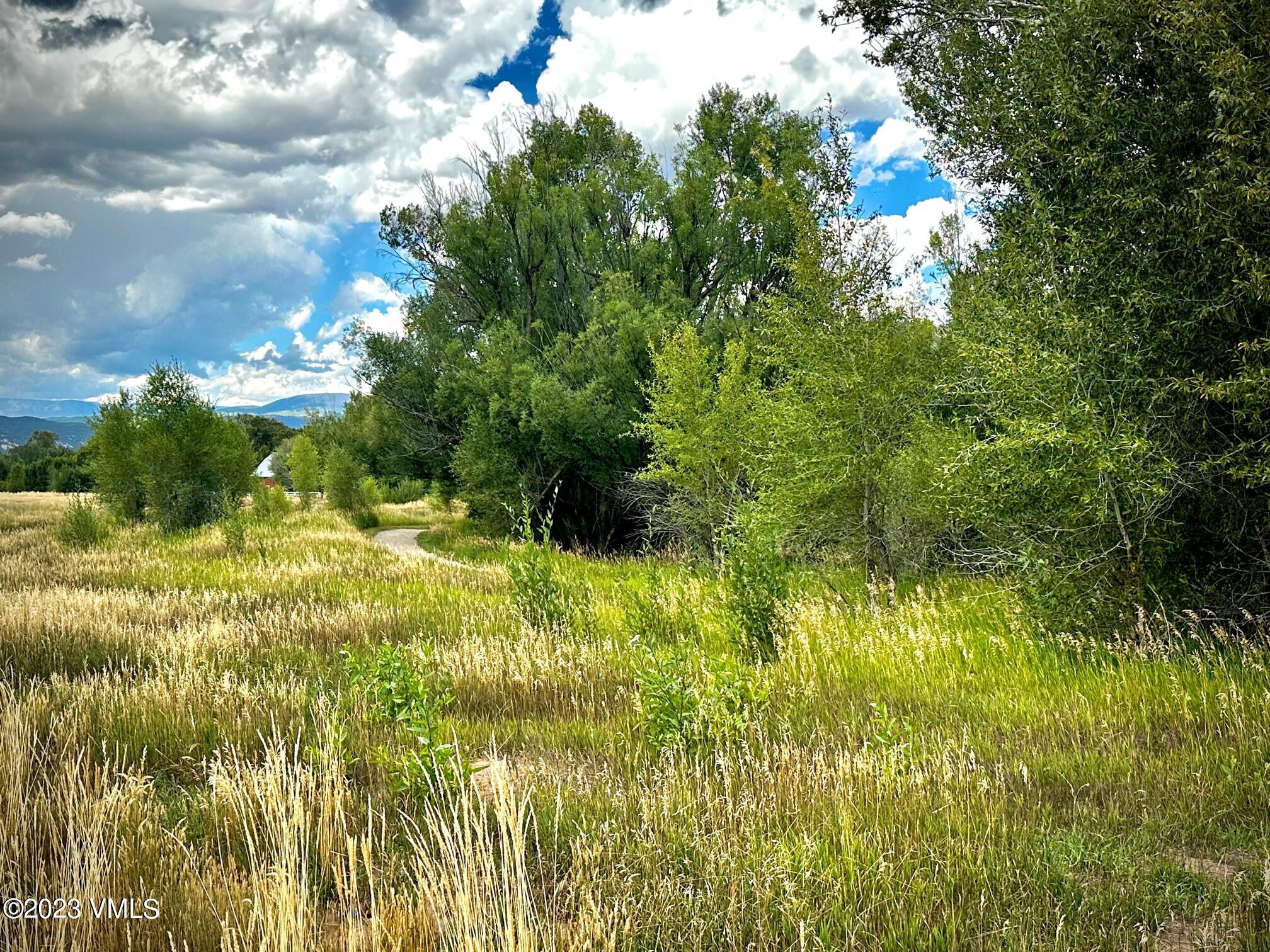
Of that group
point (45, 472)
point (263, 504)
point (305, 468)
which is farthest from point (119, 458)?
point (45, 472)

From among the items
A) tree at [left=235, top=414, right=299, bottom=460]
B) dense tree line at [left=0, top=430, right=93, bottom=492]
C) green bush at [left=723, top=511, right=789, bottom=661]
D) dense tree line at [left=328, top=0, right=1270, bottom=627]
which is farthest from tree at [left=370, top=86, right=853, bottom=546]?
tree at [left=235, top=414, right=299, bottom=460]

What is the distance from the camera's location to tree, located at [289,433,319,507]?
155 feet

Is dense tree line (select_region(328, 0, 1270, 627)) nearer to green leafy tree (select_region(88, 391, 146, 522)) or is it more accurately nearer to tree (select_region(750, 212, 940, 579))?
tree (select_region(750, 212, 940, 579))

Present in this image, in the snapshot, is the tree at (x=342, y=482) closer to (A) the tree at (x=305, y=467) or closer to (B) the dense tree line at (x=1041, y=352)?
(A) the tree at (x=305, y=467)

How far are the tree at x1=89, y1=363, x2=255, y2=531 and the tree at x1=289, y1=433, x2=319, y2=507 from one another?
16161 mm

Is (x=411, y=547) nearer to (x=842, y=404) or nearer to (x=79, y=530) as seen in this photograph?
(x=79, y=530)

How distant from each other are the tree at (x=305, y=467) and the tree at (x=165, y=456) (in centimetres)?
1616

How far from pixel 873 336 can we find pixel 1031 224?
2.90 m

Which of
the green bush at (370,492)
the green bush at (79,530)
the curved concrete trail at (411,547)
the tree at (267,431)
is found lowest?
the curved concrete trail at (411,547)

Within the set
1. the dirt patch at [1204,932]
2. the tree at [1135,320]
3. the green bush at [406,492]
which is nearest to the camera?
the dirt patch at [1204,932]

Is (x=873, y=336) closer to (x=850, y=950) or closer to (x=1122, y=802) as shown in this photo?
(x=1122, y=802)

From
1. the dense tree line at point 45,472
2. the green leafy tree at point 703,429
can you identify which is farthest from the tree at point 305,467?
the green leafy tree at point 703,429

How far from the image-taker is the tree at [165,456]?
92.2ft

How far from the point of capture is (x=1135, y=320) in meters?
7.85
